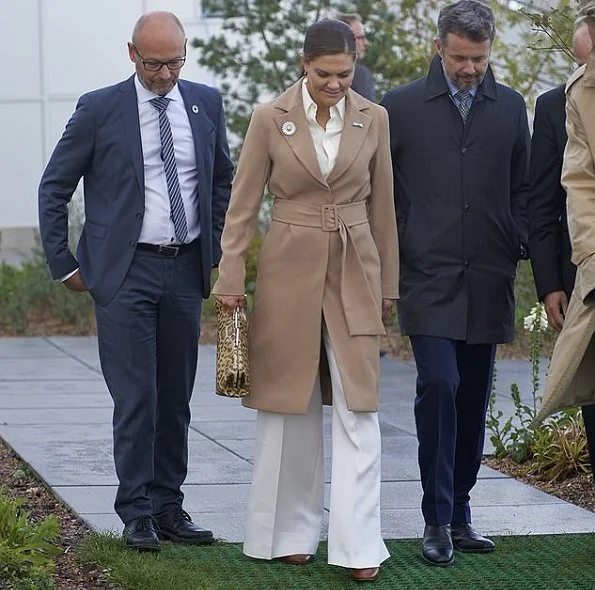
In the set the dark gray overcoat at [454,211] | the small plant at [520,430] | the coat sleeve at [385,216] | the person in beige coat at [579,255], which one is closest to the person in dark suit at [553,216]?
the dark gray overcoat at [454,211]

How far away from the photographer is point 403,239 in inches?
227

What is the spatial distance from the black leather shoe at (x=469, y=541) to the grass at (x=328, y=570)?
0.05 meters

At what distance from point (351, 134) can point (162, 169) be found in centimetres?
81

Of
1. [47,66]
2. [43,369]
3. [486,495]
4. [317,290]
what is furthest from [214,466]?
[47,66]

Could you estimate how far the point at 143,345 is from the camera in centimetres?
575

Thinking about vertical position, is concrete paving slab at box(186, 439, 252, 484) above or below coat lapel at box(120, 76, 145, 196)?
below

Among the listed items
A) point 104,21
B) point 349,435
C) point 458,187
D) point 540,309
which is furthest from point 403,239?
point 104,21

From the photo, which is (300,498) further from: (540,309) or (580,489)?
(540,309)

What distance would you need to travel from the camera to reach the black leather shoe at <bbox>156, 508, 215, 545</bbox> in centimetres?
593

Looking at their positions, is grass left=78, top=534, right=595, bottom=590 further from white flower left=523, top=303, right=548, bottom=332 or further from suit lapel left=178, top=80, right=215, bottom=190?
white flower left=523, top=303, right=548, bottom=332

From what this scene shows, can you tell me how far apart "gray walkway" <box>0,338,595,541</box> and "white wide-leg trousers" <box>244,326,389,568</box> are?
0.46 m

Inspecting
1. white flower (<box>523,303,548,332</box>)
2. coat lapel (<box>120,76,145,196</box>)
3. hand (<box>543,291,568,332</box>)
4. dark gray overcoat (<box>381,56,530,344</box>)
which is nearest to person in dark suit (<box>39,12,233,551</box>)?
coat lapel (<box>120,76,145,196</box>)

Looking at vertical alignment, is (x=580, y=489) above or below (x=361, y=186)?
below

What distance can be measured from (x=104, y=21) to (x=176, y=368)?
15690mm
